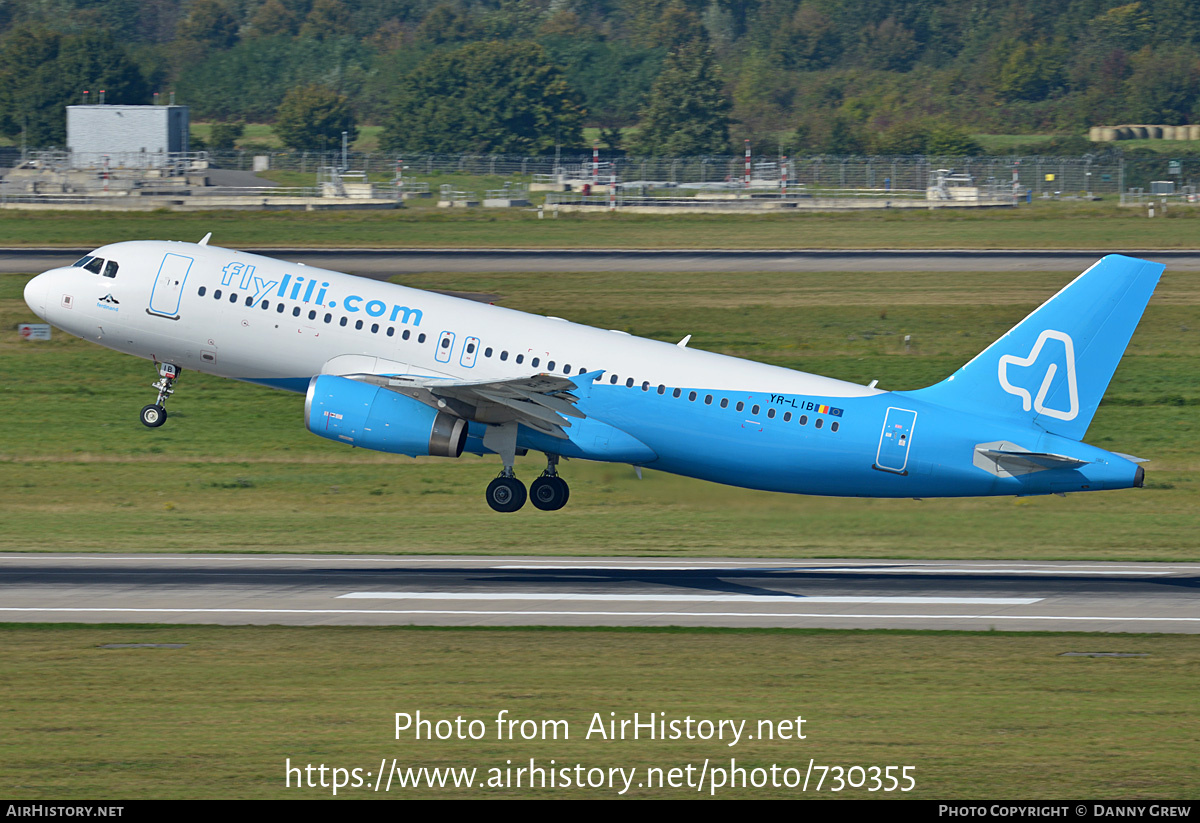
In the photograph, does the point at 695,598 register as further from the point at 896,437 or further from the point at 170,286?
the point at 170,286

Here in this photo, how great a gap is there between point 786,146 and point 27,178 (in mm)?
83748

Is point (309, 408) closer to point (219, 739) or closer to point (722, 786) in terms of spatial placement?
point (219, 739)

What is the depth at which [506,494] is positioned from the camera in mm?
44750

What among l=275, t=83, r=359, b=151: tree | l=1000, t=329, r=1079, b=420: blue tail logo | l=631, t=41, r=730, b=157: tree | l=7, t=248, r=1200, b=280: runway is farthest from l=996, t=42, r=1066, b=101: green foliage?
l=1000, t=329, r=1079, b=420: blue tail logo

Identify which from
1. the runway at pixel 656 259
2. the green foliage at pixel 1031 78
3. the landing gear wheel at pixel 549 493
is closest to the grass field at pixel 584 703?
the landing gear wheel at pixel 549 493

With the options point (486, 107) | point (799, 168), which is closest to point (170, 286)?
point (799, 168)

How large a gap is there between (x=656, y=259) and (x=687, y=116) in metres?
69.7

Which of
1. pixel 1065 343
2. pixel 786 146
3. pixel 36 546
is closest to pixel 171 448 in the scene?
pixel 36 546

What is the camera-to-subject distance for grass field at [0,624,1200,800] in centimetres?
2536

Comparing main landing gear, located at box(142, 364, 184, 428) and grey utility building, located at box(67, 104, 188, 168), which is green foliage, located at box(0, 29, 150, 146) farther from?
main landing gear, located at box(142, 364, 184, 428)

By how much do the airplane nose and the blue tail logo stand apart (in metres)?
28.0

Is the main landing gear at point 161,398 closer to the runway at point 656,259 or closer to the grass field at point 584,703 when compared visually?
the grass field at point 584,703

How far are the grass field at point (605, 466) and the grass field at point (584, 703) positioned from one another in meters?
12.3

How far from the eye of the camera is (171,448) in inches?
2483
